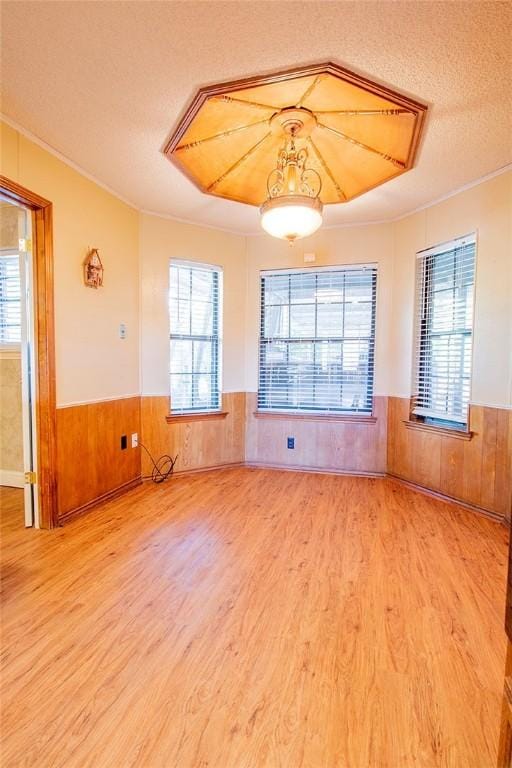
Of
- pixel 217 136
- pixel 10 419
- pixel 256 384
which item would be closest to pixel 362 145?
pixel 217 136

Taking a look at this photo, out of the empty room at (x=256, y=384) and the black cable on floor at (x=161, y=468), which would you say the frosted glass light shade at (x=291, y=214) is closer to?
the empty room at (x=256, y=384)

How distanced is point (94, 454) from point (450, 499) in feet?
10.2

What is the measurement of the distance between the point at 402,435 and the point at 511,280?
1.67m

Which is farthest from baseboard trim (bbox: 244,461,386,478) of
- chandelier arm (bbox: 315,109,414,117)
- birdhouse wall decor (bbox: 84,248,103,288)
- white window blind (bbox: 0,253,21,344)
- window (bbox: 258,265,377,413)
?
chandelier arm (bbox: 315,109,414,117)

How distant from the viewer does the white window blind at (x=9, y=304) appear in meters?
3.35

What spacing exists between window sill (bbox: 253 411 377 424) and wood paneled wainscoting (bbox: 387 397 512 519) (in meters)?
0.25

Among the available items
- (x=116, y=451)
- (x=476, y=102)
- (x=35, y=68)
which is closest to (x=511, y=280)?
(x=476, y=102)

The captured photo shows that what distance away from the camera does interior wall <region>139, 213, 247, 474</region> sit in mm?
3619

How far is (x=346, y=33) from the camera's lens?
62.3 inches

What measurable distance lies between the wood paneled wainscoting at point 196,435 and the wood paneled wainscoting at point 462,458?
1686mm

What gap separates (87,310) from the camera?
2.91 m

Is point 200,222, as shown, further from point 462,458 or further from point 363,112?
point 462,458

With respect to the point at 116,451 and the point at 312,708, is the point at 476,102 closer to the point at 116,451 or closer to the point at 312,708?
the point at 312,708

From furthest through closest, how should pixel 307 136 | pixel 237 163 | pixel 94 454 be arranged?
pixel 94 454, pixel 237 163, pixel 307 136
